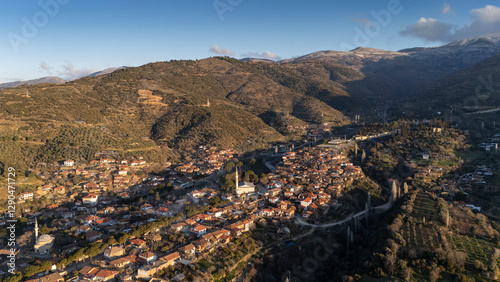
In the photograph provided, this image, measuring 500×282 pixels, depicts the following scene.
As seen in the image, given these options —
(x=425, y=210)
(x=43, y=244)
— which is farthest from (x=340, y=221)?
(x=43, y=244)

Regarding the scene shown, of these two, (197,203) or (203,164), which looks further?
(203,164)

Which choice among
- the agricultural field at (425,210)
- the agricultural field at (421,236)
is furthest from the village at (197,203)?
the agricultural field at (421,236)

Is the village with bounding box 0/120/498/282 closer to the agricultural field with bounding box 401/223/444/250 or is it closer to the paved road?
the paved road

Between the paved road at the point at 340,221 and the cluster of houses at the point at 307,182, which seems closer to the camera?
the paved road at the point at 340,221

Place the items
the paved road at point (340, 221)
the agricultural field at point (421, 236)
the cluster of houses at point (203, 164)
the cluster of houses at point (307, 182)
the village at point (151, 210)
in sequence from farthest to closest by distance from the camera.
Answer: the cluster of houses at point (203, 164)
the cluster of houses at point (307, 182)
the paved road at point (340, 221)
the agricultural field at point (421, 236)
the village at point (151, 210)

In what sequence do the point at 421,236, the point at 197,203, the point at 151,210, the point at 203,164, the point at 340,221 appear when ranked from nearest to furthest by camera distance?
the point at 421,236 < the point at 340,221 < the point at 151,210 < the point at 197,203 < the point at 203,164

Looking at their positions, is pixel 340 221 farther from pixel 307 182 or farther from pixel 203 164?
pixel 203 164

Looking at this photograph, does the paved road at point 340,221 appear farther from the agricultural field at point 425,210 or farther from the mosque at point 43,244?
the mosque at point 43,244

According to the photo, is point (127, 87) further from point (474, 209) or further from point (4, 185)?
point (474, 209)

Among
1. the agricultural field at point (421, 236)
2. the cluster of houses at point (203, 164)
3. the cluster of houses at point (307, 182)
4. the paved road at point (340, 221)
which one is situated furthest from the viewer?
the cluster of houses at point (203, 164)

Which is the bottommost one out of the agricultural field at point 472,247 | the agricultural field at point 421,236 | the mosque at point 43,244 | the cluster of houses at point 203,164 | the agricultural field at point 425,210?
the agricultural field at point 472,247

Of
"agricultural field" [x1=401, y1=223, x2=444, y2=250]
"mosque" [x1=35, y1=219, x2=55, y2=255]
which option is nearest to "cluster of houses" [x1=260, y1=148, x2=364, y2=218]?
"agricultural field" [x1=401, y1=223, x2=444, y2=250]
